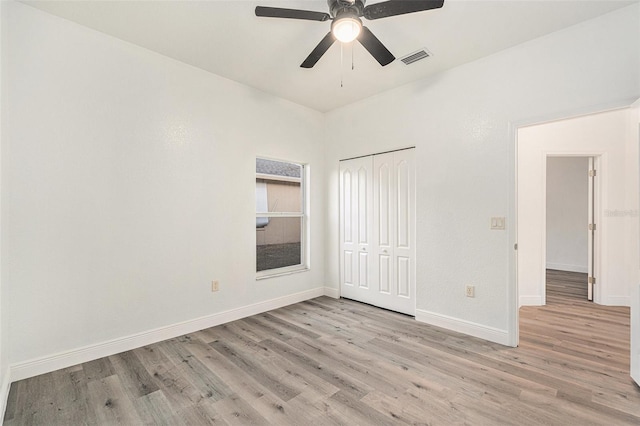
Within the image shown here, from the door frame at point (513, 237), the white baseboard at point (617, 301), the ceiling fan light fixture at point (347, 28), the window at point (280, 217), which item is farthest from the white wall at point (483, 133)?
the white baseboard at point (617, 301)

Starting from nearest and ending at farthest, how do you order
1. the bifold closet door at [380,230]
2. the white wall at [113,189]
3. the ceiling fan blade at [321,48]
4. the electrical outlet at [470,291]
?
1. the ceiling fan blade at [321,48]
2. the white wall at [113,189]
3. the electrical outlet at [470,291]
4. the bifold closet door at [380,230]

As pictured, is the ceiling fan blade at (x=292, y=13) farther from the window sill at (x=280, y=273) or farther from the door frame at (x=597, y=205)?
the door frame at (x=597, y=205)

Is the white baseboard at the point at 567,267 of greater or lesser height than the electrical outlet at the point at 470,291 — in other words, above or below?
below

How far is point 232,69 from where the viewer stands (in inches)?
129

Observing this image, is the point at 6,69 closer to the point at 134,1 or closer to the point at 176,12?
the point at 134,1

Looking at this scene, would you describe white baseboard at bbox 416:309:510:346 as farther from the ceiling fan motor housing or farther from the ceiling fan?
the ceiling fan motor housing

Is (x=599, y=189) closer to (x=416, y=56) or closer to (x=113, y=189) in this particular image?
(x=416, y=56)

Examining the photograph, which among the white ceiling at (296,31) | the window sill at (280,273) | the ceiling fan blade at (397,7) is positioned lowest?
the window sill at (280,273)

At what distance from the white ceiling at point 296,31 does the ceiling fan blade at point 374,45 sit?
0.37 meters

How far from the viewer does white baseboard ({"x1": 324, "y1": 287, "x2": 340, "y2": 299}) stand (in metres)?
4.47

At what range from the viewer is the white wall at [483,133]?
96.4 inches

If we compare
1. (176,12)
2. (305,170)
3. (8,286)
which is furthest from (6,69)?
(305,170)

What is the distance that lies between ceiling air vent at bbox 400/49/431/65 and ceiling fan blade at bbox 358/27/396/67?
2.48ft

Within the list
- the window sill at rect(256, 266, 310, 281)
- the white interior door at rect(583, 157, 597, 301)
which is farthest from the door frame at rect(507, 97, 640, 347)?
the window sill at rect(256, 266, 310, 281)
